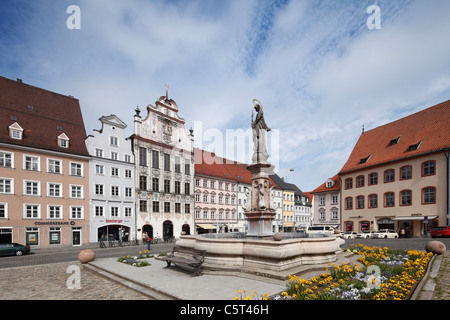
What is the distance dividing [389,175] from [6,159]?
41089mm

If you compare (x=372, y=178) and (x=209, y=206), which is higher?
(x=372, y=178)

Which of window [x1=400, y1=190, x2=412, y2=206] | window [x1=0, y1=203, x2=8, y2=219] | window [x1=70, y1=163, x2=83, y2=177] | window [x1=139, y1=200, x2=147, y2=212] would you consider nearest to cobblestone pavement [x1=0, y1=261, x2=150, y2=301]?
window [x1=0, y1=203, x2=8, y2=219]

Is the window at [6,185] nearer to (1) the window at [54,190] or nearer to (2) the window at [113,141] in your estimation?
(1) the window at [54,190]

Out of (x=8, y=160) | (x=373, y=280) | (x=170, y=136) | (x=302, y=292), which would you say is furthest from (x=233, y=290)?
(x=170, y=136)

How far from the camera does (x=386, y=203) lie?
33.0 meters

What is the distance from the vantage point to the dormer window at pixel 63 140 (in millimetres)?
27203

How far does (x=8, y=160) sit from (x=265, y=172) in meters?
24.4

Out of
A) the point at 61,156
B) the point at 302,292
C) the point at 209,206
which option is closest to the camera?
the point at 302,292

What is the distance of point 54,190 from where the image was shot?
85.7 ft

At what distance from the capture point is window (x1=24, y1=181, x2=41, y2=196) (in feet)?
80.4

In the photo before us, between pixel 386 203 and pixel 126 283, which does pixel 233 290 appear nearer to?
pixel 126 283

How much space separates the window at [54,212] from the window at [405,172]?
124 feet
